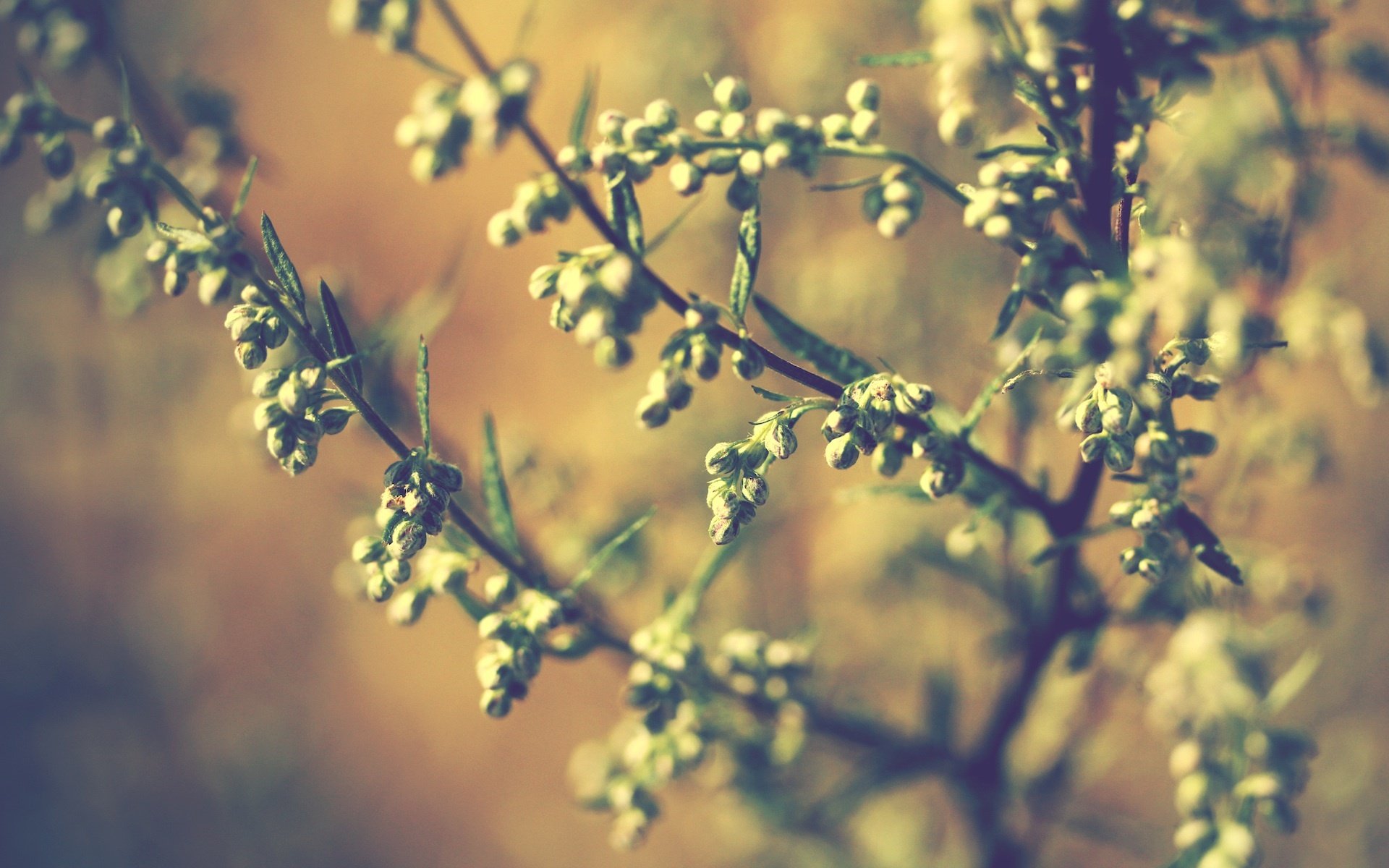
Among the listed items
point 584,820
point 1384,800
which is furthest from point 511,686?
point 584,820

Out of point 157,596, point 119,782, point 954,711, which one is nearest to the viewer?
point 954,711

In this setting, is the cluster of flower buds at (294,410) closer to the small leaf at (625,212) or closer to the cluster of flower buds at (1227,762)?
the small leaf at (625,212)

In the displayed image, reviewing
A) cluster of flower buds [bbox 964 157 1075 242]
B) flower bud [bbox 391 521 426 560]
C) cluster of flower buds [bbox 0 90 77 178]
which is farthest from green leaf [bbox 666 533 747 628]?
cluster of flower buds [bbox 0 90 77 178]

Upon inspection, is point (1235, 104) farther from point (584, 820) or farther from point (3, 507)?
point (3, 507)

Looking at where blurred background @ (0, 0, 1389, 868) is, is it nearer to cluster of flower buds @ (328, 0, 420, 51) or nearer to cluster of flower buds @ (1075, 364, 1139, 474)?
cluster of flower buds @ (1075, 364, 1139, 474)

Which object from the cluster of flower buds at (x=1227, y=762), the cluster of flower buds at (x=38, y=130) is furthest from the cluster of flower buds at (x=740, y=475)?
the cluster of flower buds at (x=38, y=130)

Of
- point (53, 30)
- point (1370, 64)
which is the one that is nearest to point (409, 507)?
point (53, 30)

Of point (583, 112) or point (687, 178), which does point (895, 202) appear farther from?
point (583, 112)
